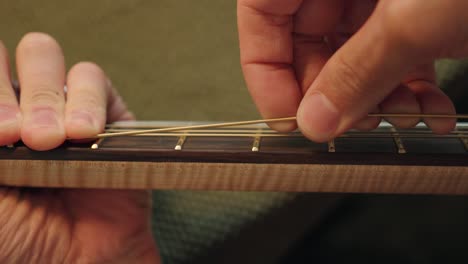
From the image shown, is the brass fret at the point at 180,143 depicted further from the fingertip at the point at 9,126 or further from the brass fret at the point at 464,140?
the brass fret at the point at 464,140

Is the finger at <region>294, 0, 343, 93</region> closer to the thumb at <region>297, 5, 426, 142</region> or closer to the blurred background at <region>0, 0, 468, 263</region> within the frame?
the thumb at <region>297, 5, 426, 142</region>

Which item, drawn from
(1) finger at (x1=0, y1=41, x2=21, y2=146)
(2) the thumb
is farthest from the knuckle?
(1) finger at (x1=0, y1=41, x2=21, y2=146)

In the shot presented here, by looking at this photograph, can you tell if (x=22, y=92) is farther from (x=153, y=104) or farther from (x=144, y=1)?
(x=144, y=1)

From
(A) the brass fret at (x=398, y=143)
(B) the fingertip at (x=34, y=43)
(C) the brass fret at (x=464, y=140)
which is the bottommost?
(A) the brass fret at (x=398, y=143)

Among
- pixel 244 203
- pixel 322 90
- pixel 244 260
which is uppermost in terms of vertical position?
pixel 322 90

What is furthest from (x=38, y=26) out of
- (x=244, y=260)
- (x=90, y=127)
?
(x=244, y=260)

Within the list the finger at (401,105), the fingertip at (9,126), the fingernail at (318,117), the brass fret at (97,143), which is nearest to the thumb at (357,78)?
the fingernail at (318,117)

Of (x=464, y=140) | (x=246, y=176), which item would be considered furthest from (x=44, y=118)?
(x=464, y=140)
